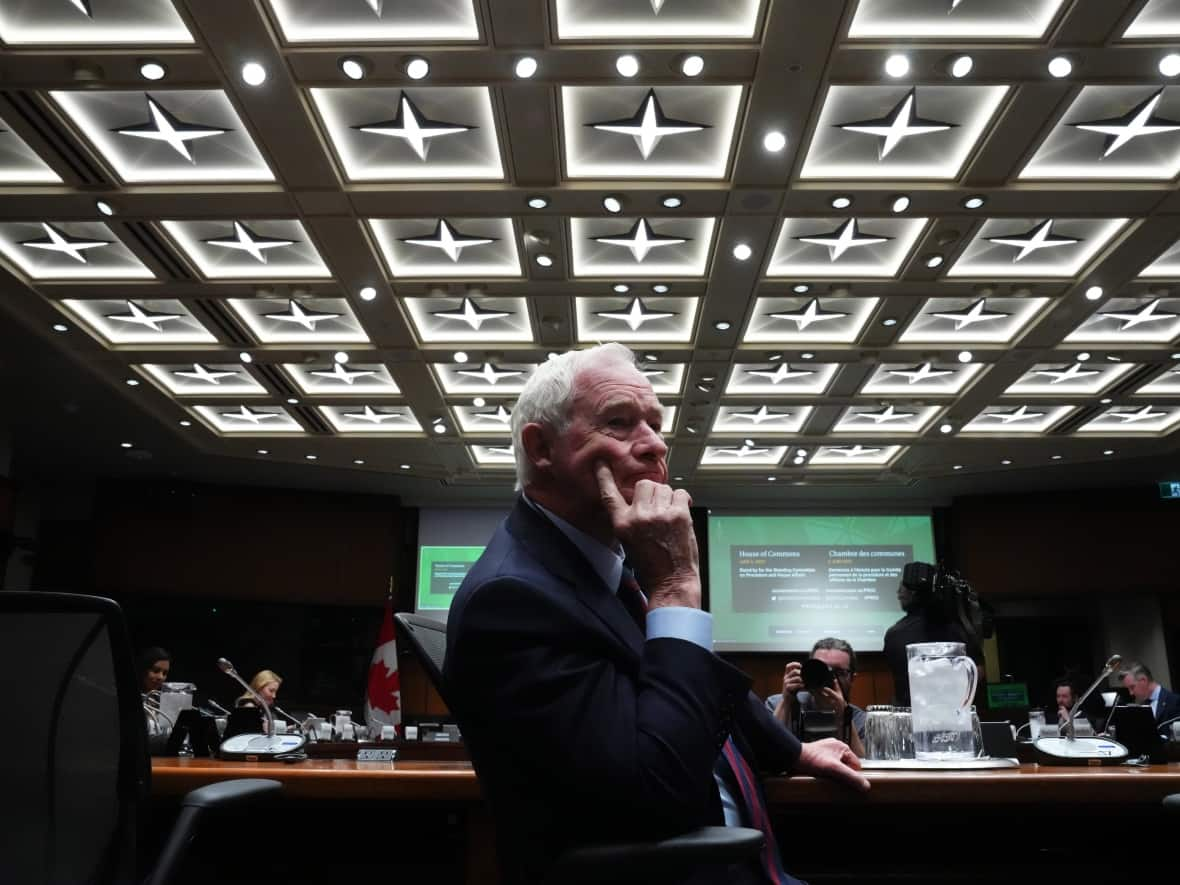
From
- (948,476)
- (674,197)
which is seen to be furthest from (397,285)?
(948,476)

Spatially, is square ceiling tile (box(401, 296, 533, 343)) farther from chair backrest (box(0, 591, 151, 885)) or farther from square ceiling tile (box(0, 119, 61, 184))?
chair backrest (box(0, 591, 151, 885))

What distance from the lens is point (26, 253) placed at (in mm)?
6426

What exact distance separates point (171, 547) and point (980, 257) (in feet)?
29.7

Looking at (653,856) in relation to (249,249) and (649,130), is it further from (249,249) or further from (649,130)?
(249,249)

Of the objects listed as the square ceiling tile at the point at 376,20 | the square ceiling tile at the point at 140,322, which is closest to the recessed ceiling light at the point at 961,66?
the square ceiling tile at the point at 376,20

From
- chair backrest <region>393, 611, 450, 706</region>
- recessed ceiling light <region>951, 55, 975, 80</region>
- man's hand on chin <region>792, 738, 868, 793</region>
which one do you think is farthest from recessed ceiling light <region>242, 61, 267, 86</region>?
man's hand on chin <region>792, 738, 868, 793</region>

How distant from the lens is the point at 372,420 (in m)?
9.37

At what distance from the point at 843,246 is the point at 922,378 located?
2.64 meters

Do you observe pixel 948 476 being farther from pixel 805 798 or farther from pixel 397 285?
pixel 805 798

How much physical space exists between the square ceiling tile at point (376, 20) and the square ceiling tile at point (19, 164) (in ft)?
6.12

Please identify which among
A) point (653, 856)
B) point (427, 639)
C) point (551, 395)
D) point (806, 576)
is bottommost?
point (653, 856)

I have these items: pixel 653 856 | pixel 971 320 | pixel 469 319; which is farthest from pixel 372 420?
pixel 653 856

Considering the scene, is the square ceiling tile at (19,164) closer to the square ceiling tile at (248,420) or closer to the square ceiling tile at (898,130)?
the square ceiling tile at (248,420)

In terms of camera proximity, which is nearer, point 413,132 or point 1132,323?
point 413,132
